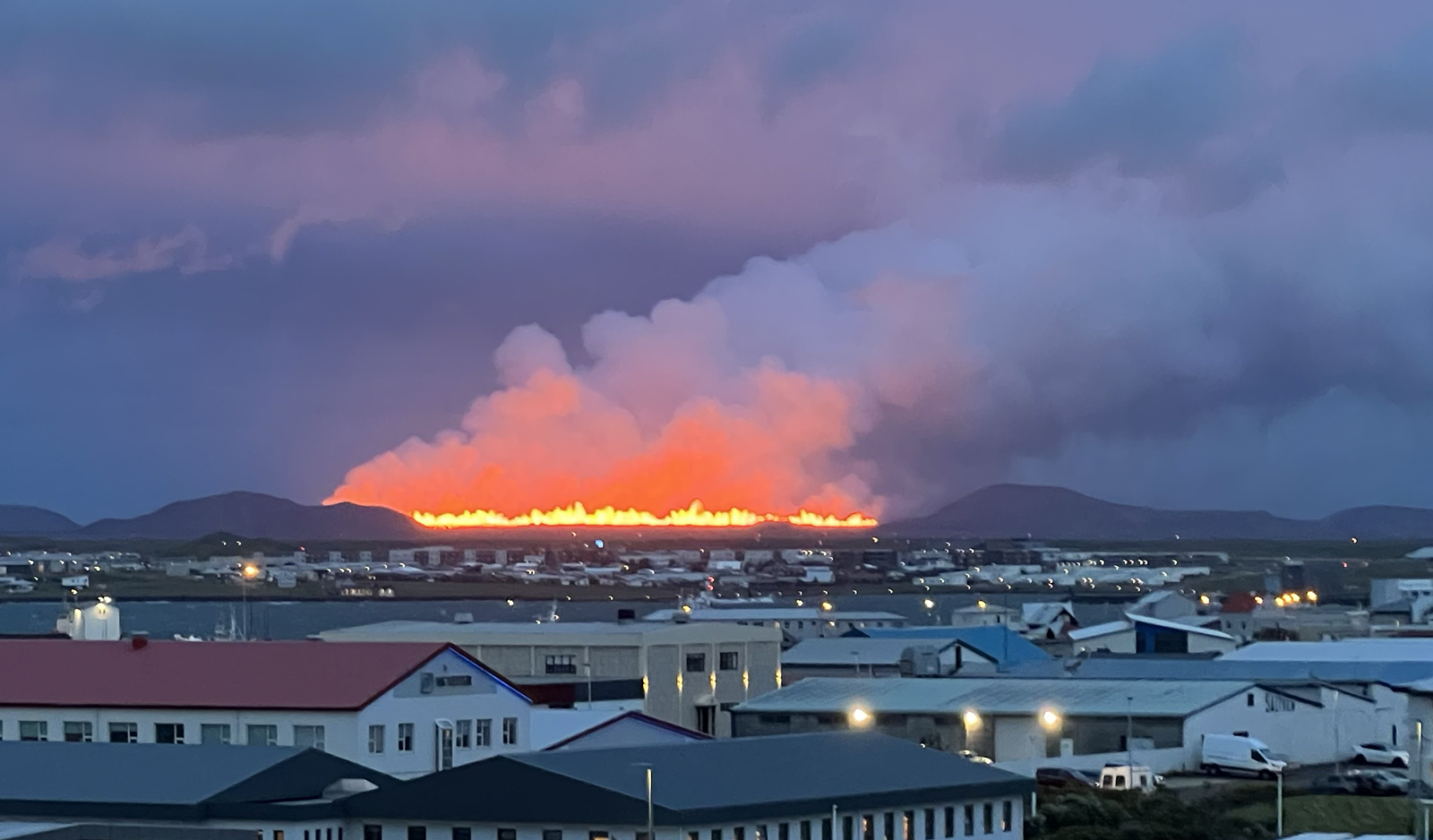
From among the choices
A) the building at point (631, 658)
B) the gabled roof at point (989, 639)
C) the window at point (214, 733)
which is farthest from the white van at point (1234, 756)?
the window at point (214, 733)

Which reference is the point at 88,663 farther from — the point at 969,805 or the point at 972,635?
the point at 972,635

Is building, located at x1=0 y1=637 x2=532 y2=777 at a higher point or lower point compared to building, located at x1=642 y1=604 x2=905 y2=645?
higher

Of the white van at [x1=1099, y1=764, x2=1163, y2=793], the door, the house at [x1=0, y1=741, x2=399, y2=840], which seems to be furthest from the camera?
the white van at [x1=1099, y1=764, x2=1163, y2=793]

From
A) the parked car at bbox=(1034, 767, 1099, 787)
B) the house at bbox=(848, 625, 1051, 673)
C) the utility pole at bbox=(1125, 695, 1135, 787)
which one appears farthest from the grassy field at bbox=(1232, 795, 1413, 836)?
the house at bbox=(848, 625, 1051, 673)

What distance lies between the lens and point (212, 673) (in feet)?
106

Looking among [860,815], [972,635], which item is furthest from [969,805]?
[972,635]

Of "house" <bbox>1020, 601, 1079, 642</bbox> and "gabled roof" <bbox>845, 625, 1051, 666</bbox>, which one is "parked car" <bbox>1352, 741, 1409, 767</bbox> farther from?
"house" <bbox>1020, 601, 1079, 642</bbox>

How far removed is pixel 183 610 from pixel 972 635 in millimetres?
105185

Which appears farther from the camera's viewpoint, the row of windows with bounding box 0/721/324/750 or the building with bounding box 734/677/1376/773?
the building with bounding box 734/677/1376/773

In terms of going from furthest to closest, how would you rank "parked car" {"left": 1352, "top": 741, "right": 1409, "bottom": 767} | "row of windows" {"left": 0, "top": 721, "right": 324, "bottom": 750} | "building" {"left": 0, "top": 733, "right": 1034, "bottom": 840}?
1. "parked car" {"left": 1352, "top": 741, "right": 1409, "bottom": 767}
2. "row of windows" {"left": 0, "top": 721, "right": 324, "bottom": 750}
3. "building" {"left": 0, "top": 733, "right": 1034, "bottom": 840}

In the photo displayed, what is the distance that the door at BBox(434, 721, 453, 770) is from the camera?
31.9 metres

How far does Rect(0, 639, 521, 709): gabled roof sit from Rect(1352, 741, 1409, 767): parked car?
57.6 feet

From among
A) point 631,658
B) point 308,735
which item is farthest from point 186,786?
point 631,658

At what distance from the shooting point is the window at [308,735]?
30672 mm
